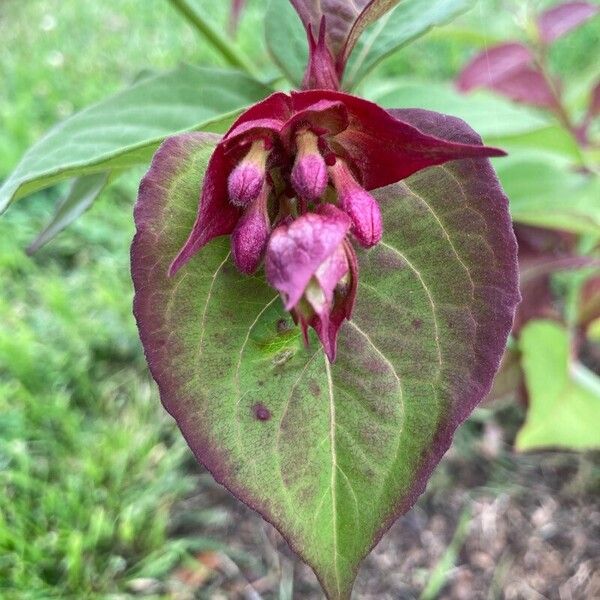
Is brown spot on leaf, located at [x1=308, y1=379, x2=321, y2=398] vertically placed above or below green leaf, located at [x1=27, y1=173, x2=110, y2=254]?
below

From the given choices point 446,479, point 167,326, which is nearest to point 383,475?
point 167,326

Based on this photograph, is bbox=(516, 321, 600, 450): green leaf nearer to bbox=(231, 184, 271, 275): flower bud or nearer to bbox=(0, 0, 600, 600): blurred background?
bbox=(0, 0, 600, 600): blurred background

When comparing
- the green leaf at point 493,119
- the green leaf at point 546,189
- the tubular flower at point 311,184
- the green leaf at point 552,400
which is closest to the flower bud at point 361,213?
the tubular flower at point 311,184

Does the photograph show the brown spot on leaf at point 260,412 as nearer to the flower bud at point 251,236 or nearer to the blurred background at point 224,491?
the flower bud at point 251,236

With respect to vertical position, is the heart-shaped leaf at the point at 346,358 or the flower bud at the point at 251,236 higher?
the flower bud at the point at 251,236

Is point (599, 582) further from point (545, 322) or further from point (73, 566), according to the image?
point (73, 566)

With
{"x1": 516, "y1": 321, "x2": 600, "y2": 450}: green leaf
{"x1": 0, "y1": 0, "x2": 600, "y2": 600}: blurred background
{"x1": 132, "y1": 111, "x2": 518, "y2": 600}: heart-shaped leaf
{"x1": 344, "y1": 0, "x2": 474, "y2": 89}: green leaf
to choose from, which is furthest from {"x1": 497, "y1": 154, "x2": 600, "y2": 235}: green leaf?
{"x1": 132, "y1": 111, "x2": 518, "y2": 600}: heart-shaped leaf

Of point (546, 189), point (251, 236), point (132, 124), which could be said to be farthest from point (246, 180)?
point (546, 189)
